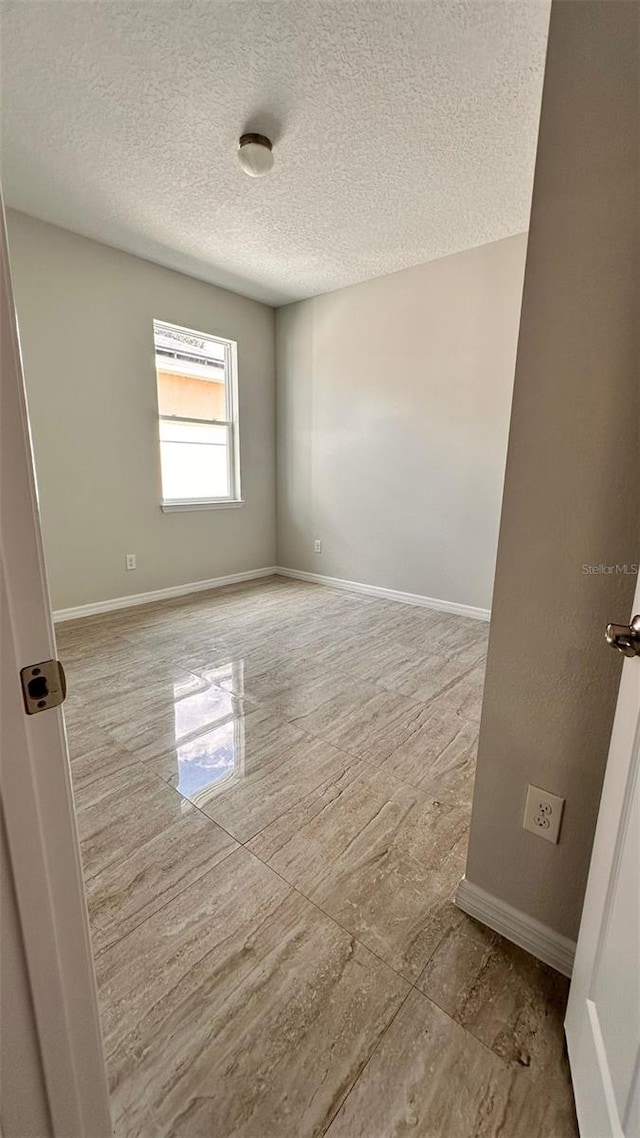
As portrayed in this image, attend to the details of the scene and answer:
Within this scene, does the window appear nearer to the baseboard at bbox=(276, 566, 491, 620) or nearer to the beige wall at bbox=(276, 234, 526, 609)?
the beige wall at bbox=(276, 234, 526, 609)

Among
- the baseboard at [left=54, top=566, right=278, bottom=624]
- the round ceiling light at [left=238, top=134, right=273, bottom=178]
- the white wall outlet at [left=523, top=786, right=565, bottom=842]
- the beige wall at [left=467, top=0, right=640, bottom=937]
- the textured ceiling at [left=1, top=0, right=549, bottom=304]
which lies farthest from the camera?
the baseboard at [left=54, top=566, right=278, bottom=624]

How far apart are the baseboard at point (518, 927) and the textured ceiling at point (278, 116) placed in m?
2.72

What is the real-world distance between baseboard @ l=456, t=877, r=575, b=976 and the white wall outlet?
0.80 feet

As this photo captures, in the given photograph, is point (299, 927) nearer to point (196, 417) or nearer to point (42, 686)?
point (42, 686)

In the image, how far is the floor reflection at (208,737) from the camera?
5.49ft

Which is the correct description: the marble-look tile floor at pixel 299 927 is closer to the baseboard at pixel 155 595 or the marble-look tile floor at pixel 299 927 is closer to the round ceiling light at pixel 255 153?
the baseboard at pixel 155 595

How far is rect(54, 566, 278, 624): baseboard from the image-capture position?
333cm

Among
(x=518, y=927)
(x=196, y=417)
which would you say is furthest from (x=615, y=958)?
(x=196, y=417)

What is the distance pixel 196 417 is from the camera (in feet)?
12.9

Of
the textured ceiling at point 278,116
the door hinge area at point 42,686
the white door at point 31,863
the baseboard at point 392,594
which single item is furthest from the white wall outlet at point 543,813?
the textured ceiling at point 278,116

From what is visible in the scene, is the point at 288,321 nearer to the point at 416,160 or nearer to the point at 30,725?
the point at 416,160

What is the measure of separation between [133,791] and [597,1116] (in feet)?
4.72

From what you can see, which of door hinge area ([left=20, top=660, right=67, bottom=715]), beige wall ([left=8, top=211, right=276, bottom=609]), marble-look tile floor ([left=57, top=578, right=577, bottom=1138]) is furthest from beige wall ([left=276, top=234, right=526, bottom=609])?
door hinge area ([left=20, top=660, right=67, bottom=715])

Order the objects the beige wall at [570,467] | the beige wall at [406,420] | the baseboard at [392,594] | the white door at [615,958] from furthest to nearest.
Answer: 1. the baseboard at [392,594]
2. the beige wall at [406,420]
3. the beige wall at [570,467]
4. the white door at [615,958]
